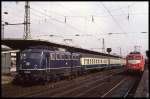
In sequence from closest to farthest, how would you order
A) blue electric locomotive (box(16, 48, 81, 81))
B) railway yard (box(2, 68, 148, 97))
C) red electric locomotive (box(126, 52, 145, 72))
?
railway yard (box(2, 68, 148, 97)) → blue electric locomotive (box(16, 48, 81, 81)) → red electric locomotive (box(126, 52, 145, 72))

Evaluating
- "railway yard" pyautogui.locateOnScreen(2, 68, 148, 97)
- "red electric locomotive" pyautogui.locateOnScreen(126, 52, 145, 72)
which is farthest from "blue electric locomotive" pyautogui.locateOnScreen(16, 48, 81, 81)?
"red electric locomotive" pyautogui.locateOnScreen(126, 52, 145, 72)

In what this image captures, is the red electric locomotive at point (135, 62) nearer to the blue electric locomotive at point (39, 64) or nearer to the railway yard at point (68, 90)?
the railway yard at point (68, 90)

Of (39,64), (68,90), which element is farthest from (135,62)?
(68,90)

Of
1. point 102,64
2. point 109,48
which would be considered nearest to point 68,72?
point 102,64

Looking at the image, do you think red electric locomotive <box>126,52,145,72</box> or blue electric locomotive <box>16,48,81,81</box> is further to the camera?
red electric locomotive <box>126,52,145,72</box>

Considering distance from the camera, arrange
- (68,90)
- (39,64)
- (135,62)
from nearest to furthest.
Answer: (68,90)
(39,64)
(135,62)

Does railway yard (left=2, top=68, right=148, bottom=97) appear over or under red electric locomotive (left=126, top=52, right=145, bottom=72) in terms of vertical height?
under

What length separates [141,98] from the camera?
14.4 metres

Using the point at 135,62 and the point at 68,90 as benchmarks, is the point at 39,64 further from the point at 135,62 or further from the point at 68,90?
the point at 135,62

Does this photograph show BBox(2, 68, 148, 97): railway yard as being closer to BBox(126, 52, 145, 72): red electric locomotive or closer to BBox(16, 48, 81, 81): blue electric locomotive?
BBox(16, 48, 81, 81): blue electric locomotive

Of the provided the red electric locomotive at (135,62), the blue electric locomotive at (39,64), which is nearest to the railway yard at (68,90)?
the blue electric locomotive at (39,64)

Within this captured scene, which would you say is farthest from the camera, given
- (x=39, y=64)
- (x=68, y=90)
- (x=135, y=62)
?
(x=135, y=62)

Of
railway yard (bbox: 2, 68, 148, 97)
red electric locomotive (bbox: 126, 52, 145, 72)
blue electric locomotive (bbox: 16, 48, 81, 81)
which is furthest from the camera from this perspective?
red electric locomotive (bbox: 126, 52, 145, 72)

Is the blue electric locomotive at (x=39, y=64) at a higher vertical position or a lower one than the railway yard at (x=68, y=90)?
higher
